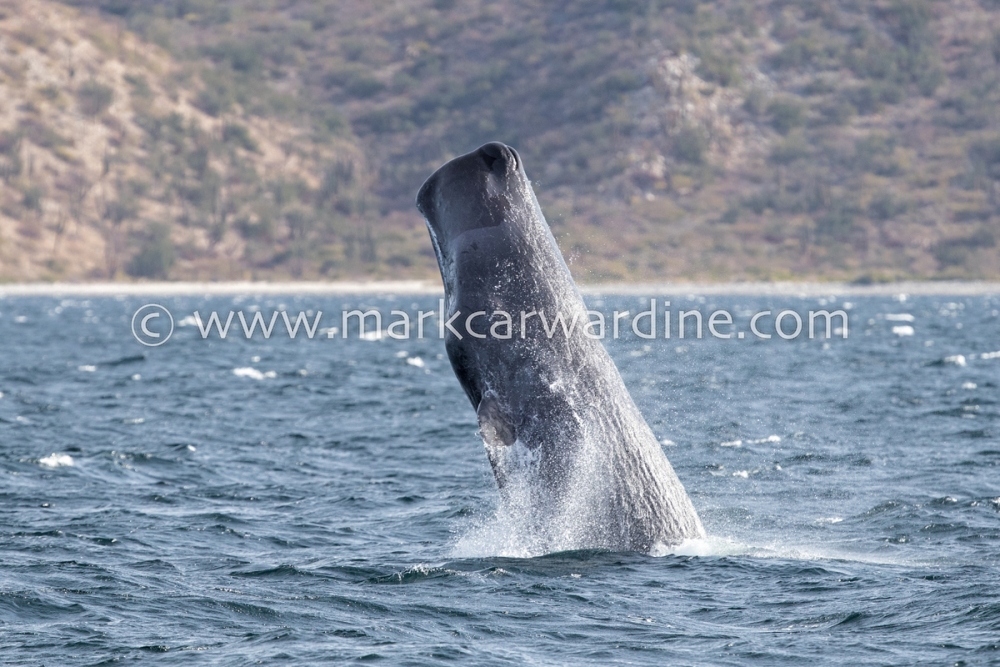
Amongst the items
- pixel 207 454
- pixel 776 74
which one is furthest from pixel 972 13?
pixel 207 454

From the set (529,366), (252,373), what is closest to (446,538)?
(529,366)

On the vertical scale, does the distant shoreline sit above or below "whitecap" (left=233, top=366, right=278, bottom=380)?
above

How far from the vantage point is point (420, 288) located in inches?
5310

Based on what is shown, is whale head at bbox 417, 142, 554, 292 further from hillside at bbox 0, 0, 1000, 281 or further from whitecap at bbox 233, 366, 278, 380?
hillside at bbox 0, 0, 1000, 281

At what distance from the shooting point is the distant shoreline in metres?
124

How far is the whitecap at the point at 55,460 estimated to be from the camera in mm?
19219

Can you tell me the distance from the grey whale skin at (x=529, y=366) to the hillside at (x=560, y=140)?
374 ft

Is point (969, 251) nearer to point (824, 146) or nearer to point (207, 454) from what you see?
point (824, 146)

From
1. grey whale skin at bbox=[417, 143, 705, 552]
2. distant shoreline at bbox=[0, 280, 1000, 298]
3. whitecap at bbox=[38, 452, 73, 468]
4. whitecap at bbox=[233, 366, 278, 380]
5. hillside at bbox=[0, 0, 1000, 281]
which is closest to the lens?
grey whale skin at bbox=[417, 143, 705, 552]

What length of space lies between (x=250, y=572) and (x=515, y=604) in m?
2.99

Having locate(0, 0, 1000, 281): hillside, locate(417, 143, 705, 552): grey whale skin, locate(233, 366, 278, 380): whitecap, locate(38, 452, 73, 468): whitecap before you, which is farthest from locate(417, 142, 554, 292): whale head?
locate(0, 0, 1000, 281): hillside

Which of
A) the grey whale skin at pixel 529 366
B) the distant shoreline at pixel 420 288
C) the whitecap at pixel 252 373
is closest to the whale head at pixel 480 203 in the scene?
the grey whale skin at pixel 529 366

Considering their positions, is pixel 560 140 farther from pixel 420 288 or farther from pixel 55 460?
pixel 55 460

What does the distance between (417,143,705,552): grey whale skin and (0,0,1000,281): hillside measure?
11397 centimetres
